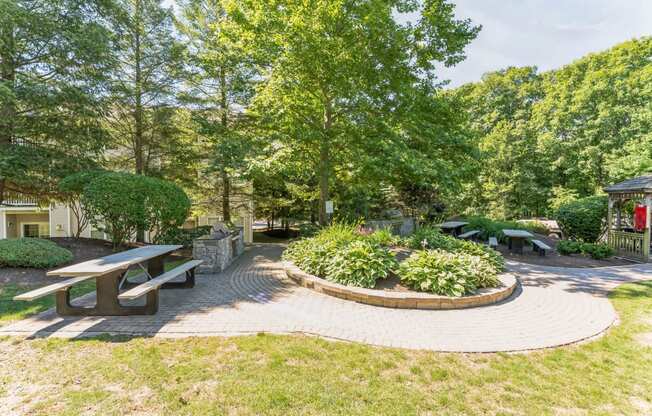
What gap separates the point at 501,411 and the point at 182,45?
524 inches

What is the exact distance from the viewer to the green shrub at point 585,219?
1125 cm

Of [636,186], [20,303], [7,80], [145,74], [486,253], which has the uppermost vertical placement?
[145,74]

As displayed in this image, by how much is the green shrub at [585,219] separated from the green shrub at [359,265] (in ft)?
32.5

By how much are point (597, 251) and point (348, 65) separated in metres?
9.68

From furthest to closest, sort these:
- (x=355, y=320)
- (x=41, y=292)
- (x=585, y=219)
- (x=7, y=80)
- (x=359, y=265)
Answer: (x=585, y=219) → (x=7, y=80) → (x=359, y=265) → (x=355, y=320) → (x=41, y=292)

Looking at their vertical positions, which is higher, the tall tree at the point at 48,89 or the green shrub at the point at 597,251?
the tall tree at the point at 48,89

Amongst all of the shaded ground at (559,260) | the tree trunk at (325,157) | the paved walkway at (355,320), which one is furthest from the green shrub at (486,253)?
the tree trunk at (325,157)

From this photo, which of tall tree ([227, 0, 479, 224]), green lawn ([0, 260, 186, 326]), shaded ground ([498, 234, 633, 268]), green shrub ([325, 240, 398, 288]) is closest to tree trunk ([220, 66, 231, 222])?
tall tree ([227, 0, 479, 224])

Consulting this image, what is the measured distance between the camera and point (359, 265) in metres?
5.55

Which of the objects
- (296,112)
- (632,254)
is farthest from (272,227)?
(632,254)

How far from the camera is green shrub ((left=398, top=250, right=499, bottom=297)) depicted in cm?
506

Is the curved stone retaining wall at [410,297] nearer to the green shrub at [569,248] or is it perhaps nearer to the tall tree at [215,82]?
the green shrub at [569,248]

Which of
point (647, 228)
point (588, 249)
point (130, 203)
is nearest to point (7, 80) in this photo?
point (130, 203)

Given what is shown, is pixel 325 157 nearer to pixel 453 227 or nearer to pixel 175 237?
pixel 175 237
